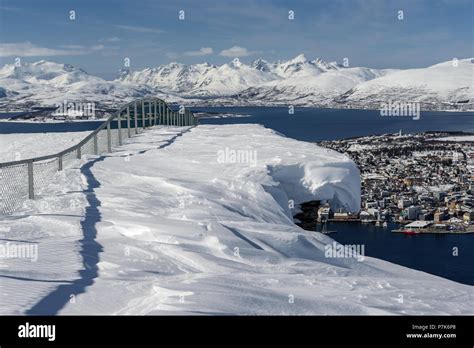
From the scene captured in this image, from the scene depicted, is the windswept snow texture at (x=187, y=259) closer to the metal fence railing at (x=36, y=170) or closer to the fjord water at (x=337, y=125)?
the metal fence railing at (x=36, y=170)

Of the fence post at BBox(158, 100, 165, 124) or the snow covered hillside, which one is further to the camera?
the fence post at BBox(158, 100, 165, 124)

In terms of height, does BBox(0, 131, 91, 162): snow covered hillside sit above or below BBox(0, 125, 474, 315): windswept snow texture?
above

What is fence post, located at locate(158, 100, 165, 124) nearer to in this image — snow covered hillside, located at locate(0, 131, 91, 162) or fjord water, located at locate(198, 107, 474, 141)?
snow covered hillside, located at locate(0, 131, 91, 162)

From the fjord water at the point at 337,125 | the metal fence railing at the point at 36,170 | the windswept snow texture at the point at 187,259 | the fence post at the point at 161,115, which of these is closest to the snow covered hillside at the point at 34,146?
the metal fence railing at the point at 36,170

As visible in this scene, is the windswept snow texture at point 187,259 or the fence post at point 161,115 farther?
the fence post at point 161,115

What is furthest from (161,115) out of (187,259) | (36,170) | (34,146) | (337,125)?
(337,125)

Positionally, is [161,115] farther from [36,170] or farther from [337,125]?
[337,125]

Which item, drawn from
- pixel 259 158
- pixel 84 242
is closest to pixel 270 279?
pixel 84 242

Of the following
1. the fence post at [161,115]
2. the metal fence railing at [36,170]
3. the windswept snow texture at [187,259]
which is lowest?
the windswept snow texture at [187,259]

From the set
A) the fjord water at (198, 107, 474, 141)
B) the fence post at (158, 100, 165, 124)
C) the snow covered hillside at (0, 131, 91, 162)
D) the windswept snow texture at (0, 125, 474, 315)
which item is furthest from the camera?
the fjord water at (198, 107, 474, 141)

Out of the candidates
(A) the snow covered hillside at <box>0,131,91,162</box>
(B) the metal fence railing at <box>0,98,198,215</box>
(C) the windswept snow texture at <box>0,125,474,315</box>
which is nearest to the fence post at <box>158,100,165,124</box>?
(A) the snow covered hillside at <box>0,131,91,162</box>
